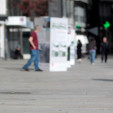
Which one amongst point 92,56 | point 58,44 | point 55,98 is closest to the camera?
point 55,98

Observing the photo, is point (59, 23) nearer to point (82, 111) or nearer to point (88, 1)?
point (82, 111)

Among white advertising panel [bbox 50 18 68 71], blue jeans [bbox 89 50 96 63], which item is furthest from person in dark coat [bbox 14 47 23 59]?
white advertising panel [bbox 50 18 68 71]

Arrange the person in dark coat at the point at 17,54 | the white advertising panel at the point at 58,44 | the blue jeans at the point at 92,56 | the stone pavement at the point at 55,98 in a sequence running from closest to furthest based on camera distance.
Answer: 1. the stone pavement at the point at 55,98
2. the white advertising panel at the point at 58,44
3. the blue jeans at the point at 92,56
4. the person in dark coat at the point at 17,54

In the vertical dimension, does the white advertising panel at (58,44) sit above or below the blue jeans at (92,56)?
above

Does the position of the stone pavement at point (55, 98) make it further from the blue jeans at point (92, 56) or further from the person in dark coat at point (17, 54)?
the person in dark coat at point (17, 54)

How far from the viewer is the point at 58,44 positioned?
866 inches

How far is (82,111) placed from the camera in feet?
29.8

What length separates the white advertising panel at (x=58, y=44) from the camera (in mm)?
21859

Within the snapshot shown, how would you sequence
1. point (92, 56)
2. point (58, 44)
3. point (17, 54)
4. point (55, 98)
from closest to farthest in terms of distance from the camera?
point (55, 98) → point (58, 44) → point (92, 56) → point (17, 54)

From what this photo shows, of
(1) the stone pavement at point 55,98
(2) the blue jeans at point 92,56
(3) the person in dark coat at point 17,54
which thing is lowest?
(3) the person in dark coat at point 17,54

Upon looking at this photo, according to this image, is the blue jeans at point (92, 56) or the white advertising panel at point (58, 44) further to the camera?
the blue jeans at point (92, 56)

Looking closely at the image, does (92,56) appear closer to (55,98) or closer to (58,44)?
(58,44)

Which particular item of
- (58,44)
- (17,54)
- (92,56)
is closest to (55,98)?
(58,44)

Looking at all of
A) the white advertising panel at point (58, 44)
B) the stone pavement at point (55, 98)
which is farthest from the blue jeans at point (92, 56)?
the stone pavement at point (55, 98)
